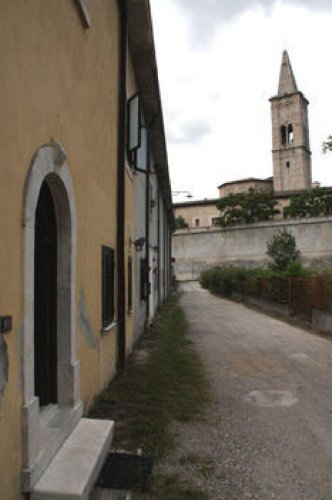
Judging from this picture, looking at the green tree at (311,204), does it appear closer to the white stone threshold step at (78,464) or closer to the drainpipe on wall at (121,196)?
the drainpipe on wall at (121,196)

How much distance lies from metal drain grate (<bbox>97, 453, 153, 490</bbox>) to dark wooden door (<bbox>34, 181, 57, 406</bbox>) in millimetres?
830

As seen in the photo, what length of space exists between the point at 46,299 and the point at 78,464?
1582mm

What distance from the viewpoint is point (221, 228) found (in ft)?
209

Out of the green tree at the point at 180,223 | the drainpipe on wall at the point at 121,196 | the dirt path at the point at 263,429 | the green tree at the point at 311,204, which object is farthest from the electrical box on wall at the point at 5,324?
the green tree at the point at 180,223

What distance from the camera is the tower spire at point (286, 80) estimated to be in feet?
296

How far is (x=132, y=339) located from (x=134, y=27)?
5881 millimetres

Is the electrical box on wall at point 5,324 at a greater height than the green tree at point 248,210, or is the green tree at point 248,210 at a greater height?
the green tree at point 248,210

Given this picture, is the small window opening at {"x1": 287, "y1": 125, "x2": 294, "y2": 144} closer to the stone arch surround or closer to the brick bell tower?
the brick bell tower

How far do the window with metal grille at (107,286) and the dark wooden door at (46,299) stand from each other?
197cm

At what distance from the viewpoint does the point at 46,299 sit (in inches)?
188

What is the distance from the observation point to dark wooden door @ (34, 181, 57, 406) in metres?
4.70

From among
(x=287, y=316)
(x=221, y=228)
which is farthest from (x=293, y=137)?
(x=287, y=316)

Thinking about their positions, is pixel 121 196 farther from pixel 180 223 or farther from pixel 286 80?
pixel 286 80

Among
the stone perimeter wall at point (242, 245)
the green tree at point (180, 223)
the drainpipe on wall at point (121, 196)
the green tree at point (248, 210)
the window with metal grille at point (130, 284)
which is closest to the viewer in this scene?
the drainpipe on wall at point (121, 196)
